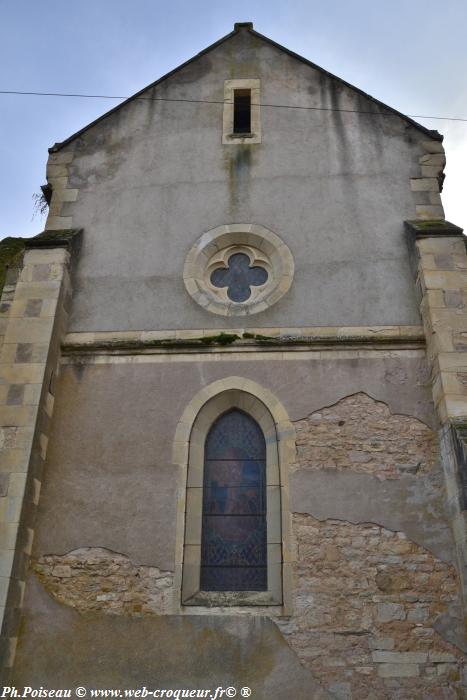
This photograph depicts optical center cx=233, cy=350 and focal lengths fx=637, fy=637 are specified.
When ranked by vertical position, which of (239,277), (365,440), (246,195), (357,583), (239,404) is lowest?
(357,583)

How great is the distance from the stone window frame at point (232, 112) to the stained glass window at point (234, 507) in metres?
4.13

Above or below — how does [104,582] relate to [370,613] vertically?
above

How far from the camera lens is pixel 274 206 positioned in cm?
866

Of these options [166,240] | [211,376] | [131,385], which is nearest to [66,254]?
[166,240]

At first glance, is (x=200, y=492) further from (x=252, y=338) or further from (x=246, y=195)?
(x=246, y=195)

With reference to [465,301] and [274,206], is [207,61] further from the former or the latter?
[465,301]

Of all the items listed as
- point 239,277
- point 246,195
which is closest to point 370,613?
point 239,277

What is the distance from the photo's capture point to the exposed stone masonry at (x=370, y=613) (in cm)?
594

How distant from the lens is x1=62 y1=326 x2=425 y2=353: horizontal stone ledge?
299 inches

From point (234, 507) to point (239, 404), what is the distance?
3.91 feet

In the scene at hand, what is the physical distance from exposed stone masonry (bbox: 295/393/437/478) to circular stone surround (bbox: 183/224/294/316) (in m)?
1.70

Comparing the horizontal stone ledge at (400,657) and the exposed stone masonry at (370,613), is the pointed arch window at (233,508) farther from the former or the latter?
the horizontal stone ledge at (400,657)

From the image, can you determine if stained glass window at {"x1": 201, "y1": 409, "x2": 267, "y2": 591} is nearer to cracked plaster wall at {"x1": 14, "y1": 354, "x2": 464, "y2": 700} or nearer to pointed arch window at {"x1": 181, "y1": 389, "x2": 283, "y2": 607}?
pointed arch window at {"x1": 181, "y1": 389, "x2": 283, "y2": 607}

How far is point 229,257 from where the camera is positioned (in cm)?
859
